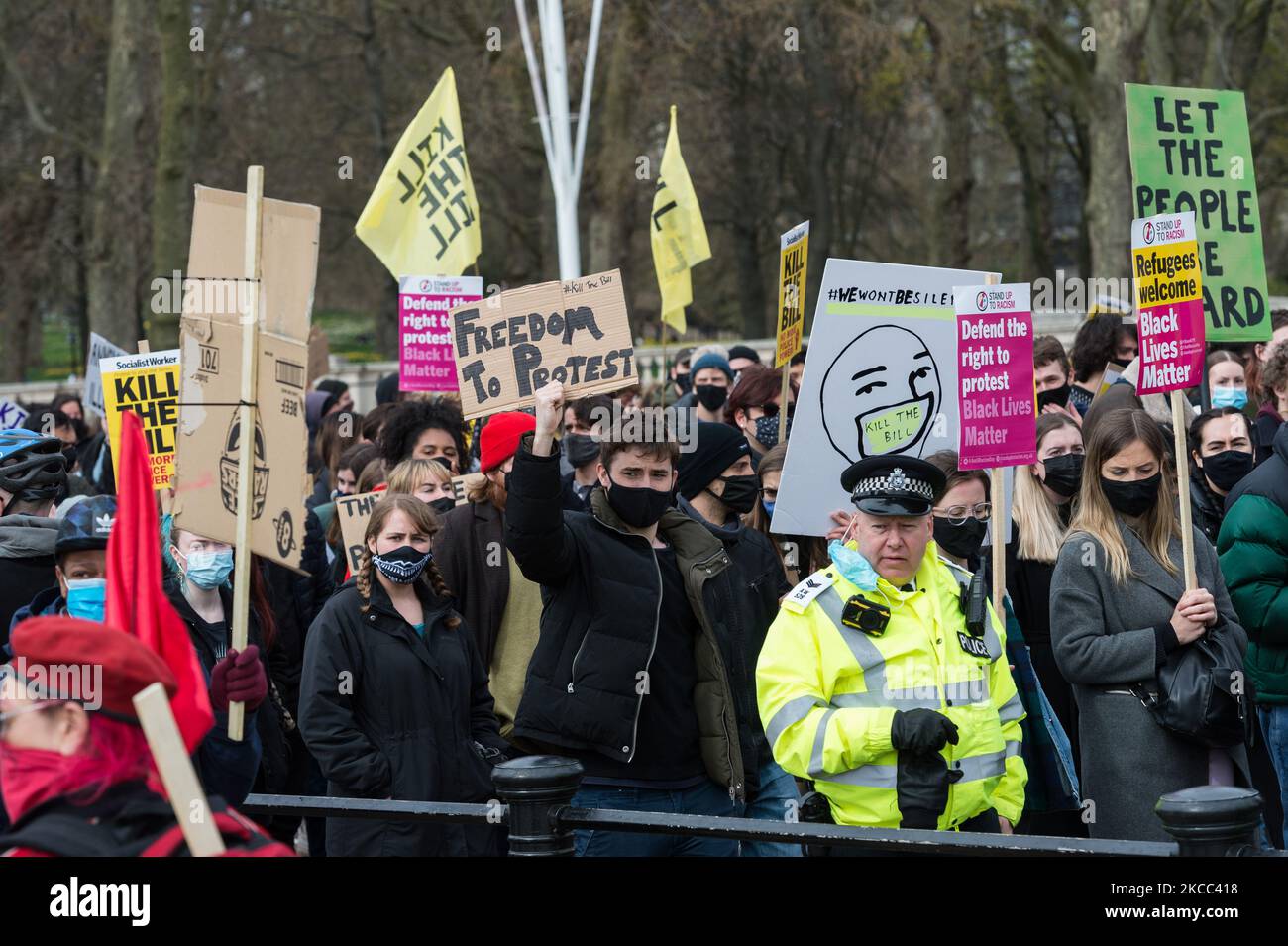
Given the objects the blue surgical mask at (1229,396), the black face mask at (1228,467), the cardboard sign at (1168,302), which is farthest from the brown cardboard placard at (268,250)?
the blue surgical mask at (1229,396)

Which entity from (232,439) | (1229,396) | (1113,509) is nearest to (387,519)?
(232,439)

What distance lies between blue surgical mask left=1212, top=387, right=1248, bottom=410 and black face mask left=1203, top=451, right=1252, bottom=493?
134 cm

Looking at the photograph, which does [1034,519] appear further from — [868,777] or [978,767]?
[868,777]

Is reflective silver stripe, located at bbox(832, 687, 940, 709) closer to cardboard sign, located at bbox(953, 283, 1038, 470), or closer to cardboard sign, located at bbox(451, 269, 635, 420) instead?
cardboard sign, located at bbox(953, 283, 1038, 470)

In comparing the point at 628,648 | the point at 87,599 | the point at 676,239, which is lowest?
the point at 628,648

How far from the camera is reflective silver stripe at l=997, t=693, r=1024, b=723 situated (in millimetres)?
4676

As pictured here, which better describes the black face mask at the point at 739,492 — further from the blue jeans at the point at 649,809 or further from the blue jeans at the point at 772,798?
the blue jeans at the point at 649,809

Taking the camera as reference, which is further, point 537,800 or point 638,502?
point 638,502

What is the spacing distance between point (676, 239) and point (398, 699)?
23.2ft

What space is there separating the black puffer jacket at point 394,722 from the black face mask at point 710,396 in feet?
17.1

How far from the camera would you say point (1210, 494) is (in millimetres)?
6762

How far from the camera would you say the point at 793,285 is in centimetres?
849

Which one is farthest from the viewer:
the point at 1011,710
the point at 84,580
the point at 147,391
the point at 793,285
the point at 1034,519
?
the point at 793,285
